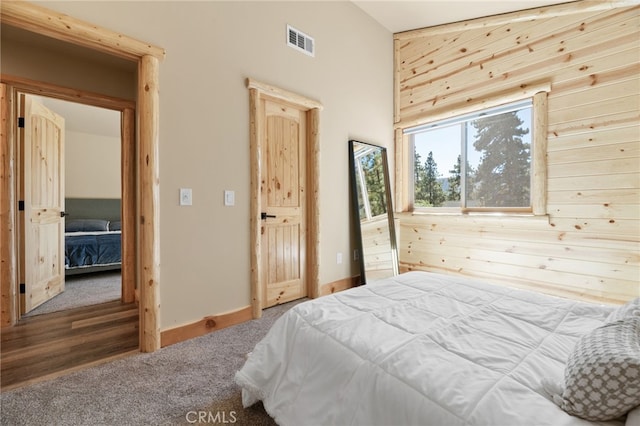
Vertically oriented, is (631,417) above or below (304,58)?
below

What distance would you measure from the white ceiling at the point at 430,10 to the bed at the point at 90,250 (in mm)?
4639

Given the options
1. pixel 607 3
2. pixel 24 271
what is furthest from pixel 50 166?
pixel 607 3

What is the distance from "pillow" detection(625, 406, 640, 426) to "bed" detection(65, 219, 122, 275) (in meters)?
5.05

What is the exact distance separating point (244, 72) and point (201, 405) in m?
2.43

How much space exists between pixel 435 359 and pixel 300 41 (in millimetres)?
3043

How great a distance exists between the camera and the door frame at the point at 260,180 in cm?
254

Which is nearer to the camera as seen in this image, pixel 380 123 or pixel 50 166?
pixel 50 166

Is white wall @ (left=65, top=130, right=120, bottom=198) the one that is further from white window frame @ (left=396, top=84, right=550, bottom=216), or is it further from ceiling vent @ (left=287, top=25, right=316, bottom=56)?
white window frame @ (left=396, top=84, right=550, bottom=216)

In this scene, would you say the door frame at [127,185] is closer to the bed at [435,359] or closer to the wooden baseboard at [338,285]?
the wooden baseboard at [338,285]

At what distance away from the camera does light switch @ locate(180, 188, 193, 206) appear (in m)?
2.18

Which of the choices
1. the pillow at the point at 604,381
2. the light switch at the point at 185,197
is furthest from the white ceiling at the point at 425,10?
the pillow at the point at 604,381

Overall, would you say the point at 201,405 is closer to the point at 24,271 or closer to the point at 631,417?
the point at 631,417

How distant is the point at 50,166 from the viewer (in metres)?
3.15

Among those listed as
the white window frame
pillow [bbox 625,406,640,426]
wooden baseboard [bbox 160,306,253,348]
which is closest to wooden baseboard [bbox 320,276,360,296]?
wooden baseboard [bbox 160,306,253,348]
